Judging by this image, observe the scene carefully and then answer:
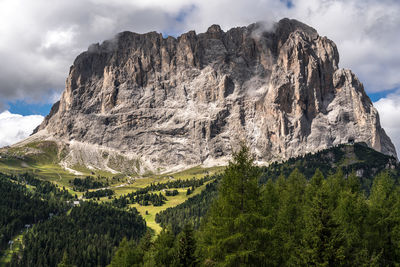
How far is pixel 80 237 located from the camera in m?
157

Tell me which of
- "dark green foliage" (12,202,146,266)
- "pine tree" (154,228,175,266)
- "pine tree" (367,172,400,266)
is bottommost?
"dark green foliage" (12,202,146,266)

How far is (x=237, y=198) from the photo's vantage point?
90.1 ft

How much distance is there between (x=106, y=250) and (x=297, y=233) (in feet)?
420

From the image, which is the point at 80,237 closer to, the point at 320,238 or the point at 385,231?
the point at 385,231

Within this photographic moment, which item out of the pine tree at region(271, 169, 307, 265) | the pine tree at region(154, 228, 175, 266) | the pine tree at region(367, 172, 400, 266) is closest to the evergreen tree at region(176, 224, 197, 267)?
the pine tree at region(154, 228, 175, 266)

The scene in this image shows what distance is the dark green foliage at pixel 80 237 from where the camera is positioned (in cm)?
14038

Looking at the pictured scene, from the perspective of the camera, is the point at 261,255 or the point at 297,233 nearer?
the point at 261,255

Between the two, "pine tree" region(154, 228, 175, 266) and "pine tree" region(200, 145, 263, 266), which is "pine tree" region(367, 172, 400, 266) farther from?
"pine tree" region(154, 228, 175, 266)

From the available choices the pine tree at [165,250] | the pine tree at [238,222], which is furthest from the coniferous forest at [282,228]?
the pine tree at [165,250]

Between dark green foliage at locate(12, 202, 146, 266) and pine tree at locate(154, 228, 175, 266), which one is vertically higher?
pine tree at locate(154, 228, 175, 266)

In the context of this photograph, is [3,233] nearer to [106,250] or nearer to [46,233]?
[46,233]

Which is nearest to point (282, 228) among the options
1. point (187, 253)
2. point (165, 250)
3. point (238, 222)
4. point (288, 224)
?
point (288, 224)

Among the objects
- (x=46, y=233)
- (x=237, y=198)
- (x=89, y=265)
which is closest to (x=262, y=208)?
(x=237, y=198)

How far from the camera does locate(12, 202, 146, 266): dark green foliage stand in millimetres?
140375
